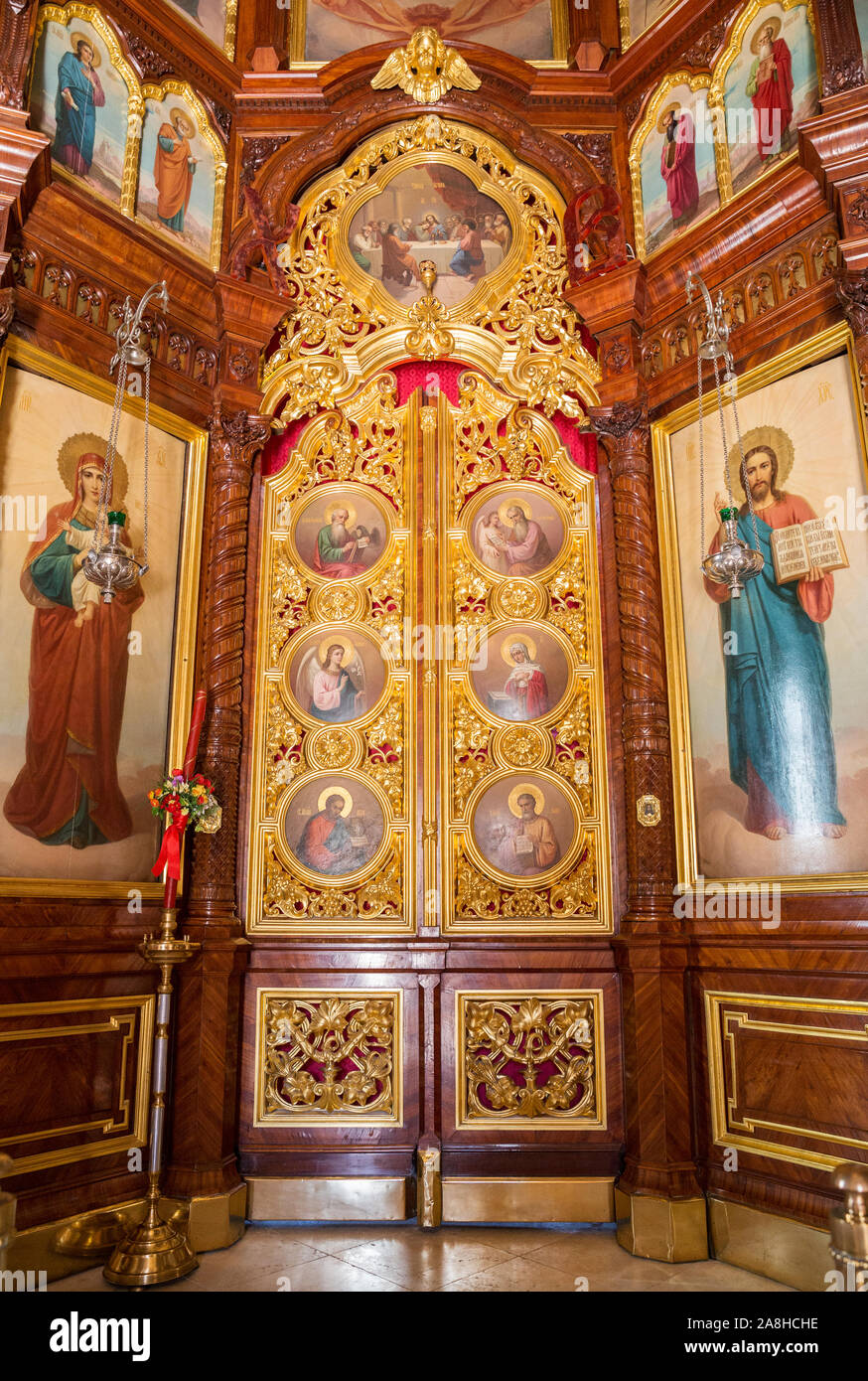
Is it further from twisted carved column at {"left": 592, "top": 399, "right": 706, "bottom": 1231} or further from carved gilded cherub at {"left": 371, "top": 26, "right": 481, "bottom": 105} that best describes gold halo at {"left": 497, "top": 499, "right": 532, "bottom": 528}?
carved gilded cherub at {"left": 371, "top": 26, "right": 481, "bottom": 105}

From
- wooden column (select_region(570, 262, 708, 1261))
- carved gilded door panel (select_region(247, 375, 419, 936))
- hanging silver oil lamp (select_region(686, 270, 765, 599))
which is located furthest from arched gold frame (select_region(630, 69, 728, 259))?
carved gilded door panel (select_region(247, 375, 419, 936))

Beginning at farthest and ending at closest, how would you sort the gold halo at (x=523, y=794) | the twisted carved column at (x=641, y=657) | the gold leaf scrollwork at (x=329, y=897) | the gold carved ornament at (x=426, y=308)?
the gold carved ornament at (x=426, y=308), the gold halo at (x=523, y=794), the gold leaf scrollwork at (x=329, y=897), the twisted carved column at (x=641, y=657)

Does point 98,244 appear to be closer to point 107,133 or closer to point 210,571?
point 107,133

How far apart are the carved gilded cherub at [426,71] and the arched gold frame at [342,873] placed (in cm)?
450

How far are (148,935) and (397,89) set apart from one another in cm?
563

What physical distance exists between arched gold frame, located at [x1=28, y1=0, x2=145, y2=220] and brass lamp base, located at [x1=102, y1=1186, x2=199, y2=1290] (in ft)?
17.4

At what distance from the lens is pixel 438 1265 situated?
4727mm

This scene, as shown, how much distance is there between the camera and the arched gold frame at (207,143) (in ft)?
20.1

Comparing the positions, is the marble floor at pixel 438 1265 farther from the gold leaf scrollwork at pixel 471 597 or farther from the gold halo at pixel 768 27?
the gold halo at pixel 768 27

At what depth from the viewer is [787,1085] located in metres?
4.74

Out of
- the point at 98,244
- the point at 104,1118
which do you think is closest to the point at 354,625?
the point at 98,244

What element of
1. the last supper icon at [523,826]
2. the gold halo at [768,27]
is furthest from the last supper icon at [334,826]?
the gold halo at [768,27]

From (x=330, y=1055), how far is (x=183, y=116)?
5823 millimetres

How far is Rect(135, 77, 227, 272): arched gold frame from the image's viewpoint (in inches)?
242
